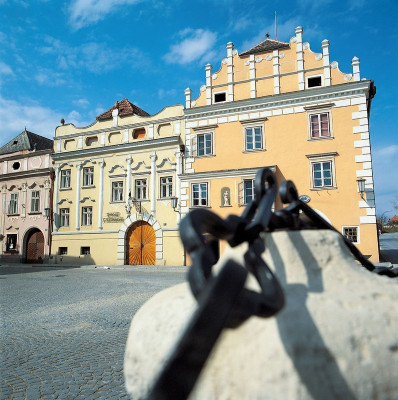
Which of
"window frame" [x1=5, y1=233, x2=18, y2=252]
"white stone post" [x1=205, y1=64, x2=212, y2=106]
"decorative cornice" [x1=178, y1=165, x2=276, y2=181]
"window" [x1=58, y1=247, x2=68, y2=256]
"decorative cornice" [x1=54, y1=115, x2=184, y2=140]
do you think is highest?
"white stone post" [x1=205, y1=64, x2=212, y2=106]

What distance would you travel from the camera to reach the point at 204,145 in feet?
59.3

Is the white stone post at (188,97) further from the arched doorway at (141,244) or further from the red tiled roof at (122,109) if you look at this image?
the arched doorway at (141,244)

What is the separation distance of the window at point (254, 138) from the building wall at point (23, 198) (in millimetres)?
12972

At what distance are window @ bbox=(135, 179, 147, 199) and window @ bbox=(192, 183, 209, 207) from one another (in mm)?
3167

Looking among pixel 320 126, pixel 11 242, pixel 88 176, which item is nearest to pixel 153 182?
pixel 88 176

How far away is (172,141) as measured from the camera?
732 inches

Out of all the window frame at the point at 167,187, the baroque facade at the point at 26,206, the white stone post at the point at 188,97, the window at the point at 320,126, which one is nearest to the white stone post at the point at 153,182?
the window frame at the point at 167,187

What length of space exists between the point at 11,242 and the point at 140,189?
33.6 feet

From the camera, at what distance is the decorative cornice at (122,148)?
18688mm

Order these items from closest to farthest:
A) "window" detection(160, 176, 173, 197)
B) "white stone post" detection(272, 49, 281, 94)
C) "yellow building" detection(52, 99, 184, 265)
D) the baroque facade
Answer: "white stone post" detection(272, 49, 281, 94), "yellow building" detection(52, 99, 184, 265), "window" detection(160, 176, 173, 197), the baroque facade

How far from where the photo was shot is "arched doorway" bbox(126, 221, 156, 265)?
730 inches

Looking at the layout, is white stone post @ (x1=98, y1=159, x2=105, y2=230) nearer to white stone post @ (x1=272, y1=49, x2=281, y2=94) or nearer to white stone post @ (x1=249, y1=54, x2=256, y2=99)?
white stone post @ (x1=249, y1=54, x2=256, y2=99)

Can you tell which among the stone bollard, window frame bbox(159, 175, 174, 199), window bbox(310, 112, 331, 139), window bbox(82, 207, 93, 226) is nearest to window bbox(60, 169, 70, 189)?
window bbox(82, 207, 93, 226)

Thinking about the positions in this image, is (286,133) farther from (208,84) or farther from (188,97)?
(188,97)
